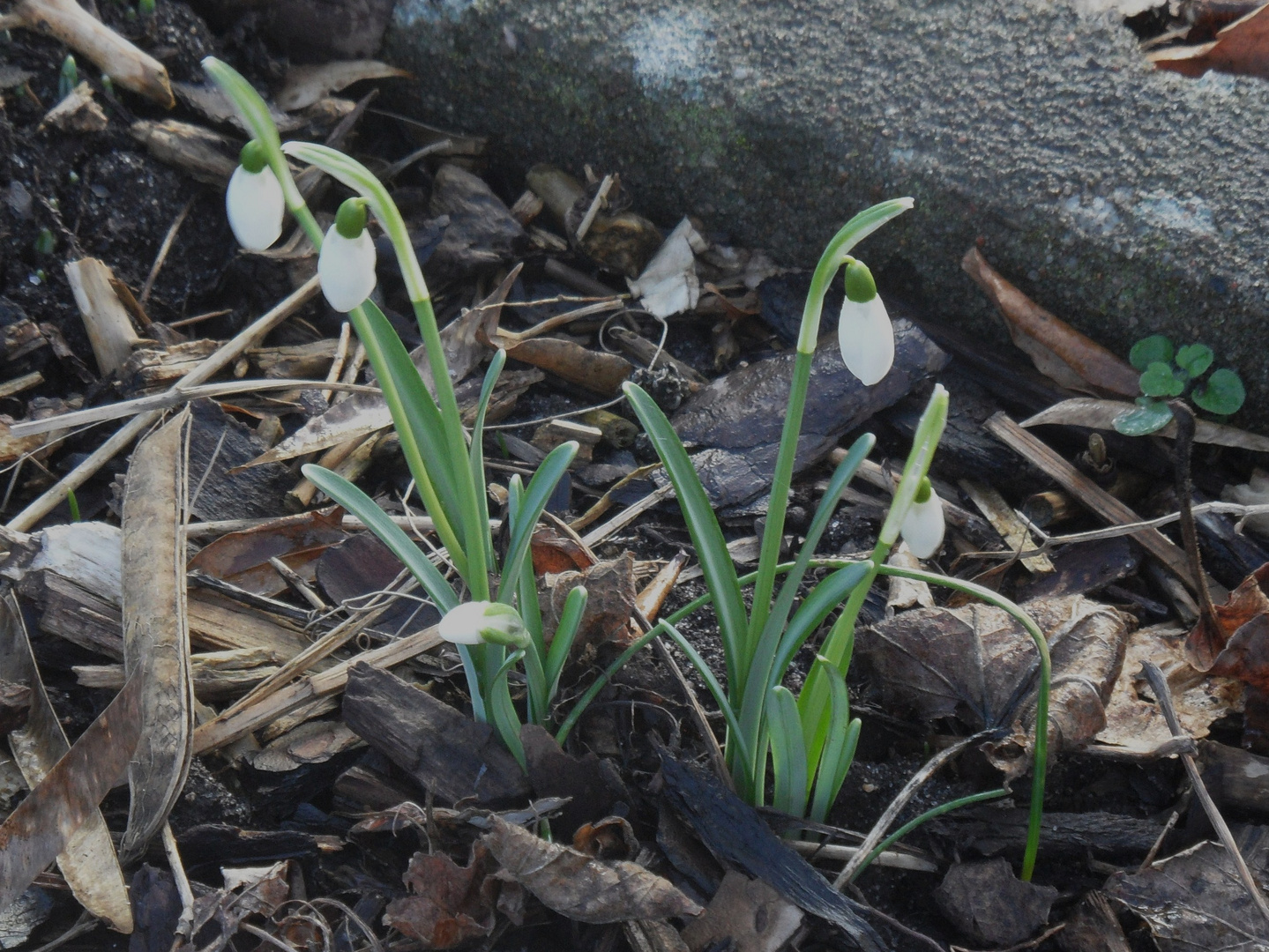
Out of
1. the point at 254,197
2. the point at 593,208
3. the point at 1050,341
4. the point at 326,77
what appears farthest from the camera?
the point at 326,77

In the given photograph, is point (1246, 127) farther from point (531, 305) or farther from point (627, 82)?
point (531, 305)

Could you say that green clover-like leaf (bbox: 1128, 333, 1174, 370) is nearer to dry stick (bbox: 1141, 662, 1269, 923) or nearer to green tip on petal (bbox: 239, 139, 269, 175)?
dry stick (bbox: 1141, 662, 1269, 923)

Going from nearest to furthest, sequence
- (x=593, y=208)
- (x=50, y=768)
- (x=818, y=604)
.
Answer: (x=818, y=604)
(x=50, y=768)
(x=593, y=208)

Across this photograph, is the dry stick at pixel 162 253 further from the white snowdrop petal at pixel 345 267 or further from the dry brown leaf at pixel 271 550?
the white snowdrop petal at pixel 345 267

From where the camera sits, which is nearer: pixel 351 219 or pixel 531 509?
pixel 351 219

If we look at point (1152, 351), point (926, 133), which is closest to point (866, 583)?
point (1152, 351)

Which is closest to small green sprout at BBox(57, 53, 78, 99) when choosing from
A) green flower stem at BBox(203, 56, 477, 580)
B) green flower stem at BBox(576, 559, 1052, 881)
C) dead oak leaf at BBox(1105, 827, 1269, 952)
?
green flower stem at BBox(203, 56, 477, 580)

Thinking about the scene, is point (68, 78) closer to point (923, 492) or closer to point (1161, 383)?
point (923, 492)
